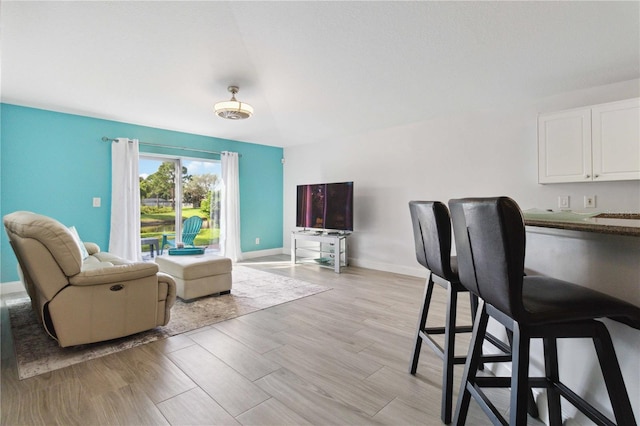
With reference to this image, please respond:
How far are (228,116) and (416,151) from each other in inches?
106

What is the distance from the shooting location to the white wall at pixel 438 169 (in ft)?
10.5

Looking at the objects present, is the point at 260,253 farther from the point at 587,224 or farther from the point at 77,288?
the point at 587,224

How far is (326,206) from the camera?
5180 millimetres

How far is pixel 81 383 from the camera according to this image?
1.80 m

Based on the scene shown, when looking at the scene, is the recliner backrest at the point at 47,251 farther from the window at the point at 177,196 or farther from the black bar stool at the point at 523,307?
the window at the point at 177,196

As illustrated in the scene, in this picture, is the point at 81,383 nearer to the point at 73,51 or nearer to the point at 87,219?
the point at 73,51

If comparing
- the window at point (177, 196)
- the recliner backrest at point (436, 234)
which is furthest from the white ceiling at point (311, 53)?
the recliner backrest at point (436, 234)

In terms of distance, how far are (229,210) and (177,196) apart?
91 centimetres

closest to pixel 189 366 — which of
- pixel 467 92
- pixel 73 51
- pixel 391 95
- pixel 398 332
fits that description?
pixel 398 332

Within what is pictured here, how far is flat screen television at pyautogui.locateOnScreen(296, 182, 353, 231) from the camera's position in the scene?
4.90 meters

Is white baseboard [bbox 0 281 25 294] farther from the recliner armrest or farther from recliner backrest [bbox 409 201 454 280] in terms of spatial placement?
recliner backrest [bbox 409 201 454 280]

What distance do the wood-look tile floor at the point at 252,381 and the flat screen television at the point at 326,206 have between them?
7.61ft

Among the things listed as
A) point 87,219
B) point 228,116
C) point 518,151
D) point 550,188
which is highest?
point 228,116

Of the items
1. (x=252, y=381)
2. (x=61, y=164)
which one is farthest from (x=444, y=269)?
(x=61, y=164)
